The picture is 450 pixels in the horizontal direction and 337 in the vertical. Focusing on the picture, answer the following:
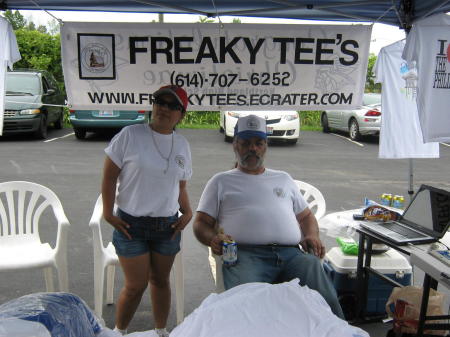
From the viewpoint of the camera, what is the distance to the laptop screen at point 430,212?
2631 mm

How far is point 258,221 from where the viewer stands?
2.56 metres

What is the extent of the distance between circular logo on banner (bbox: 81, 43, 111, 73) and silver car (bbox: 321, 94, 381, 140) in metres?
8.50

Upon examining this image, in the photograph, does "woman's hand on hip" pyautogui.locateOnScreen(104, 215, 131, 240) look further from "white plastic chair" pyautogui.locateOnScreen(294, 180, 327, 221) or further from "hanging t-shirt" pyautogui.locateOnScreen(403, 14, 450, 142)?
"hanging t-shirt" pyautogui.locateOnScreen(403, 14, 450, 142)

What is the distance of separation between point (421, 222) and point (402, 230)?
16 cm

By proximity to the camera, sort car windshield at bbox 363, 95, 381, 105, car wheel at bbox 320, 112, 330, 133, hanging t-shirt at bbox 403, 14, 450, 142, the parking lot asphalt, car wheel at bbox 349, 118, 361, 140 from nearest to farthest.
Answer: hanging t-shirt at bbox 403, 14, 450, 142 < the parking lot asphalt < car windshield at bbox 363, 95, 381, 105 < car wheel at bbox 349, 118, 361, 140 < car wheel at bbox 320, 112, 330, 133

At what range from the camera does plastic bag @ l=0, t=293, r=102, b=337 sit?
4.05 feet

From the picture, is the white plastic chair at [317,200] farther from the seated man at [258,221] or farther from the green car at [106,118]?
the green car at [106,118]

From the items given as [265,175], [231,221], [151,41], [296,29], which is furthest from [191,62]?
[231,221]

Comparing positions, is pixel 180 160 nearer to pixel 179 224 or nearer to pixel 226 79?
pixel 179 224

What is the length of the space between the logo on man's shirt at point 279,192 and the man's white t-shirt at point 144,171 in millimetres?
623

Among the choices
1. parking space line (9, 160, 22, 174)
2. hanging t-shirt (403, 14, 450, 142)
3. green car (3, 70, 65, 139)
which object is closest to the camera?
hanging t-shirt (403, 14, 450, 142)

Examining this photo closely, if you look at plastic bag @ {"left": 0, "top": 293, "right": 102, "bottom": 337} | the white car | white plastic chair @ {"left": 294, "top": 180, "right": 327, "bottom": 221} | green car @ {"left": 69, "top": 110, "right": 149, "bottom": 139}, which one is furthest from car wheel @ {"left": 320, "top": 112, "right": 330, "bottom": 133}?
plastic bag @ {"left": 0, "top": 293, "right": 102, "bottom": 337}

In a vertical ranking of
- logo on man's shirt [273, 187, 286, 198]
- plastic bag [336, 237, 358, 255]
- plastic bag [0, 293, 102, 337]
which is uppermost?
logo on man's shirt [273, 187, 286, 198]

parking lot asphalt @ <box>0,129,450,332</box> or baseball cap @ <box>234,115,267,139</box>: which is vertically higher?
baseball cap @ <box>234,115,267,139</box>
